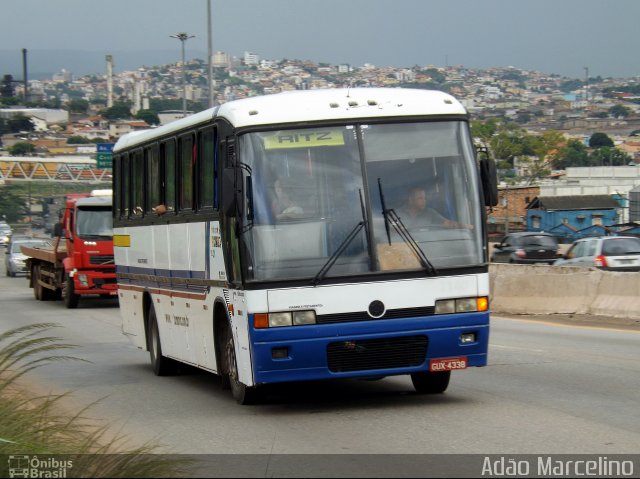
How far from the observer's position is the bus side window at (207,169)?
12.2 m

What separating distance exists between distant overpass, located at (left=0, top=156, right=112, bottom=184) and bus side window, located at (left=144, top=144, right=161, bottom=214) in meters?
97.4

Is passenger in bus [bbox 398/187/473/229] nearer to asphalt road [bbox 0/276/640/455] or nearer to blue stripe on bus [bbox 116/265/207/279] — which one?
asphalt road [bbox 0/276/640/455]

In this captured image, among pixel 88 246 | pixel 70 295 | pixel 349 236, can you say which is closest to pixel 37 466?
pixel 349 236

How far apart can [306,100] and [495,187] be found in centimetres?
187

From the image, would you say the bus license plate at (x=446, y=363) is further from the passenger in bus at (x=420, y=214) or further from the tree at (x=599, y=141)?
the tree at (x=599, y=141)

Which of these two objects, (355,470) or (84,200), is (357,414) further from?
(84,200)

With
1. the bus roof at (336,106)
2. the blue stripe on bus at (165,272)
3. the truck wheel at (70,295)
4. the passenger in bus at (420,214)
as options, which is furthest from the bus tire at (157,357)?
the truck wheel at (70,295)

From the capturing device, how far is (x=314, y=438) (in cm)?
985

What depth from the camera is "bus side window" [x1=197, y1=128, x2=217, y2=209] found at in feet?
40.1

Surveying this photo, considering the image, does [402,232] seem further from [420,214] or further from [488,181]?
[488,181]

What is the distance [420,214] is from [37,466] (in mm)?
4721

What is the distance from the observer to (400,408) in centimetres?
1140

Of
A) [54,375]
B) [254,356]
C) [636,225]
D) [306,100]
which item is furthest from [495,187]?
[636,225]

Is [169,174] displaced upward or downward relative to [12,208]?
upward
